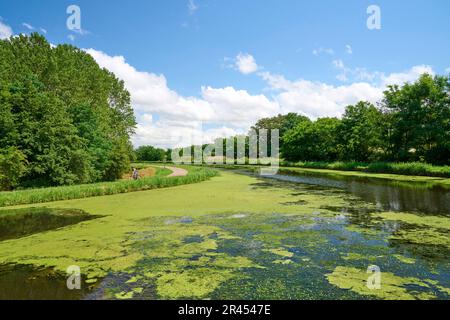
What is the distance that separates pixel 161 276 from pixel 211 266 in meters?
1.03

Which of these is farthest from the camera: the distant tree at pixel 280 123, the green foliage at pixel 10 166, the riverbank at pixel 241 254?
the distant tree at pixel 280 123

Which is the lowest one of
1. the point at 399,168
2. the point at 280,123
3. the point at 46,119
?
the point at 399,168

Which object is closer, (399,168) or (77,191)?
(77,191)

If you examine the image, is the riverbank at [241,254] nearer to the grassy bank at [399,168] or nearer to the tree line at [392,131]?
the grassy bank at [399,168]

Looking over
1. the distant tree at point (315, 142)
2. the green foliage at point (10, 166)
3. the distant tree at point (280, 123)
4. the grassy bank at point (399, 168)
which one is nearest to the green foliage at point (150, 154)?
the distant tree at point (280, 123)

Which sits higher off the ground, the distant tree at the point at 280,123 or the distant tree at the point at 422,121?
the distant tree at the point at 280,123

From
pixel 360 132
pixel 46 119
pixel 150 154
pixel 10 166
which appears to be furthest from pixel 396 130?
pixel 150 154

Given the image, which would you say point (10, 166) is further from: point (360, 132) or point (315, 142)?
point (315, 142)

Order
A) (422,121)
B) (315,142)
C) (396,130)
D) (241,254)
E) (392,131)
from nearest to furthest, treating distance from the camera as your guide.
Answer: (241,254) → (422,121) → (396,130) → (392,131) → (315,142)

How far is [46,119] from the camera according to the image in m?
21.9

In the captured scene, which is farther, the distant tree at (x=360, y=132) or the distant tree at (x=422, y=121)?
the distant tree at (x=360, y=132)

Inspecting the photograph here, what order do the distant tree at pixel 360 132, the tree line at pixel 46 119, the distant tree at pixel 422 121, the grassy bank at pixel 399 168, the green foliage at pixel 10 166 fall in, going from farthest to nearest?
the distant tree at pixel 360 132, the distant tree at pixel 422 121, the grassy bank at pixel 399 168, the tree line at pixel 46 119, the green foliage at pixel 10 166

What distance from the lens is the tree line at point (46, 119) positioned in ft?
65.8
